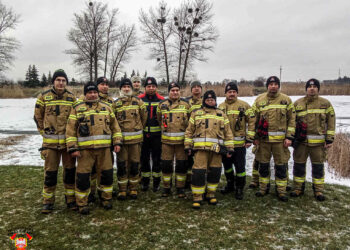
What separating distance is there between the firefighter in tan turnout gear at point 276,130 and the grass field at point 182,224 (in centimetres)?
55

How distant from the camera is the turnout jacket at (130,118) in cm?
487

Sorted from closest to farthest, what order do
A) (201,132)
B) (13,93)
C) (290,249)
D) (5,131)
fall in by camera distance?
(290,249) → (201,132) → (5,131) → (13,93)

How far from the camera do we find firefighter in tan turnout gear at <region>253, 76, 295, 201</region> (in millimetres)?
4895

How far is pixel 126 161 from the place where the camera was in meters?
4.96

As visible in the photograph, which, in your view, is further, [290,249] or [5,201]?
[5,201]

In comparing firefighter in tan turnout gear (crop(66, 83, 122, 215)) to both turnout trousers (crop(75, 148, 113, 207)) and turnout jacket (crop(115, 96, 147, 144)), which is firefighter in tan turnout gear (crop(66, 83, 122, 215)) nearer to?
turnout trousers (crop(75, 148, 113, 207))

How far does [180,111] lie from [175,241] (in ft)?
8.11

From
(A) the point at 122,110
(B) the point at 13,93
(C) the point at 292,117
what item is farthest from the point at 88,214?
(B) the point at 13,93

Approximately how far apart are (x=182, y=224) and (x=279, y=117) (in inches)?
109

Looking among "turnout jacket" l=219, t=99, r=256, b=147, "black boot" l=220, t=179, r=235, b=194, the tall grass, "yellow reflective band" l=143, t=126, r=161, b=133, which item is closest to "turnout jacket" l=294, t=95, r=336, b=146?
"turnout jacket" l=219, t=99, r=256, b=147

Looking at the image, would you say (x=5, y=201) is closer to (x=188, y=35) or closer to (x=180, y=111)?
(x=180, y=111)

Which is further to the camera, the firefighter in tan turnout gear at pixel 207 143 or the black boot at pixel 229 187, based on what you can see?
the black boot at pixel 229 187

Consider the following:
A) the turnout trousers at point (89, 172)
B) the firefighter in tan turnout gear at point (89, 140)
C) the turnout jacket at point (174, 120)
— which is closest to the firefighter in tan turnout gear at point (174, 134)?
the turnout jacket at point (174, 120)

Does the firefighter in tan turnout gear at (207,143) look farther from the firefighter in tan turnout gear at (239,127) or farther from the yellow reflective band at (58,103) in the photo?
the yellow reflective band at (58,103)
